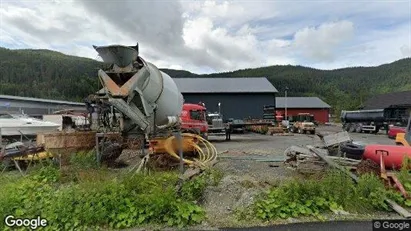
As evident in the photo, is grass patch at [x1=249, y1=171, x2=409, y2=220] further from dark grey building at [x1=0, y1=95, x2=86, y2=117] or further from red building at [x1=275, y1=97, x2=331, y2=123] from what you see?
red building at [x1=275, y1=97, x2=331, y2=123]

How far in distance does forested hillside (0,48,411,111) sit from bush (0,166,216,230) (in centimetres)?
6853

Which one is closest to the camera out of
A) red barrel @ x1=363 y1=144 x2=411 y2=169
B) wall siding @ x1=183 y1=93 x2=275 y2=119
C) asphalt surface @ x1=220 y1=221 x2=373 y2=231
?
asphalt surface @ x1=220 y1=221 x2=373 y2=231

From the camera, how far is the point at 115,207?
213 inches

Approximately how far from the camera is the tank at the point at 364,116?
34.2m

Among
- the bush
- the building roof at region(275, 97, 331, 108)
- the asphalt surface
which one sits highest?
the building roof at region(275, 97, 331, 108)

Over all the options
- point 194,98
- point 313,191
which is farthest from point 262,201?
point 194,98

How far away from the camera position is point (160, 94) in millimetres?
8547

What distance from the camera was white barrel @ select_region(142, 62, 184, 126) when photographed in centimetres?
808

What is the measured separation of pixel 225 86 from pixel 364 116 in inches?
788

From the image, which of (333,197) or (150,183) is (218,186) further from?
(333,197)

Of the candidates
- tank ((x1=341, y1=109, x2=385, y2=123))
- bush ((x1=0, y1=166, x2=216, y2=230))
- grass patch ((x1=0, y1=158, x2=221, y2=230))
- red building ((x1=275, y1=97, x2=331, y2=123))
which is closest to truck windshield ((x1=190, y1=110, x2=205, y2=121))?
grass patch ((x1=0, y1=158, x2=221, y2=230))

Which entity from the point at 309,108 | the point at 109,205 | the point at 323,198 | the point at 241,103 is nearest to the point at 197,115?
the point at 323,198

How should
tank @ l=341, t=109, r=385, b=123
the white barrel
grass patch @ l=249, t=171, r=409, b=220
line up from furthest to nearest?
tank @ l=341, t=109, r=385, b=123, the white barrel, grass patch @ l=249, t=171, r=409, b=220

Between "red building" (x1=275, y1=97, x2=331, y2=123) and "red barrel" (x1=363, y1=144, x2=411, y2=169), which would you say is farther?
"red building" (x1=275, y1=97, x2=331, y2=123)
